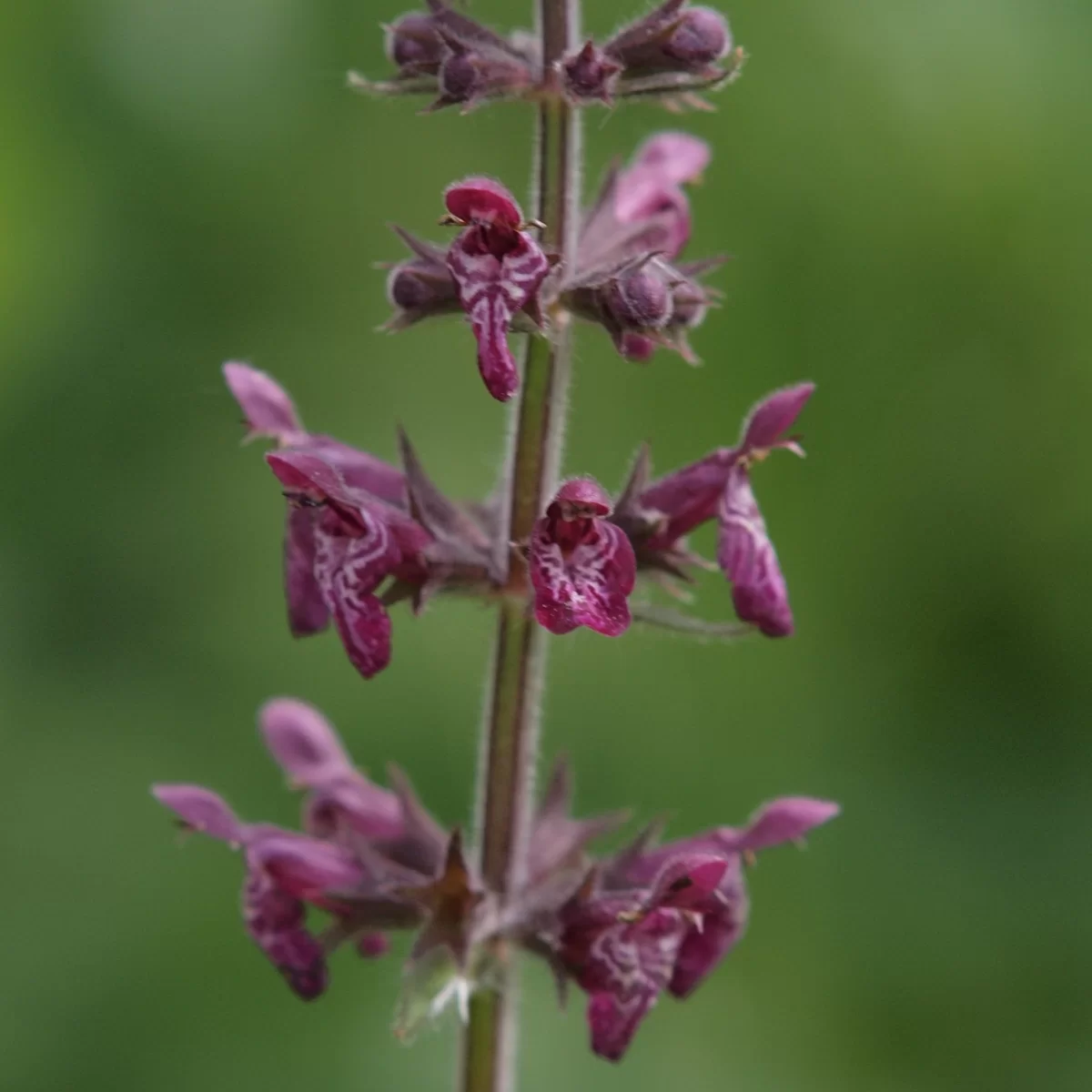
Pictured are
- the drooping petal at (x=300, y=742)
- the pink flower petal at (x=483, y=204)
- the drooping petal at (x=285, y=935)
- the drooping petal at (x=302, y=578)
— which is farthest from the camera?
the drooping petal at (x=300, y=742)

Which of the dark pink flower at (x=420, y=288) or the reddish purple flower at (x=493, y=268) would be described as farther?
the dark pink flower at (x=420, y=288)

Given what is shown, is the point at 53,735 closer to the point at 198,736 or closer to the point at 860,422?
the point at 198,736

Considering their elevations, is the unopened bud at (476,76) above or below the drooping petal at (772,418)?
above

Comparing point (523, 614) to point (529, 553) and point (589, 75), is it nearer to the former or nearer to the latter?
point (529, 553)

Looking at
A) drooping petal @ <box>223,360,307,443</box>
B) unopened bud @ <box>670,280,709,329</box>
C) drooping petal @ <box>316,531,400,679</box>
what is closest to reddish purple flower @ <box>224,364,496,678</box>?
drooping petal @ <box>316,531,400,679</box>

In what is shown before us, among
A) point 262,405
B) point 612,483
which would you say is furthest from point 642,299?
point 612,483

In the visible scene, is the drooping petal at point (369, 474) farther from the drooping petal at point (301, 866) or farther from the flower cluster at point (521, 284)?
the drooping petal at point (301, 866)

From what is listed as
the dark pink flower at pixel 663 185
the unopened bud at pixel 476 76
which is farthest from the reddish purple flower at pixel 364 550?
the dark pink flower at pixel 663 185
